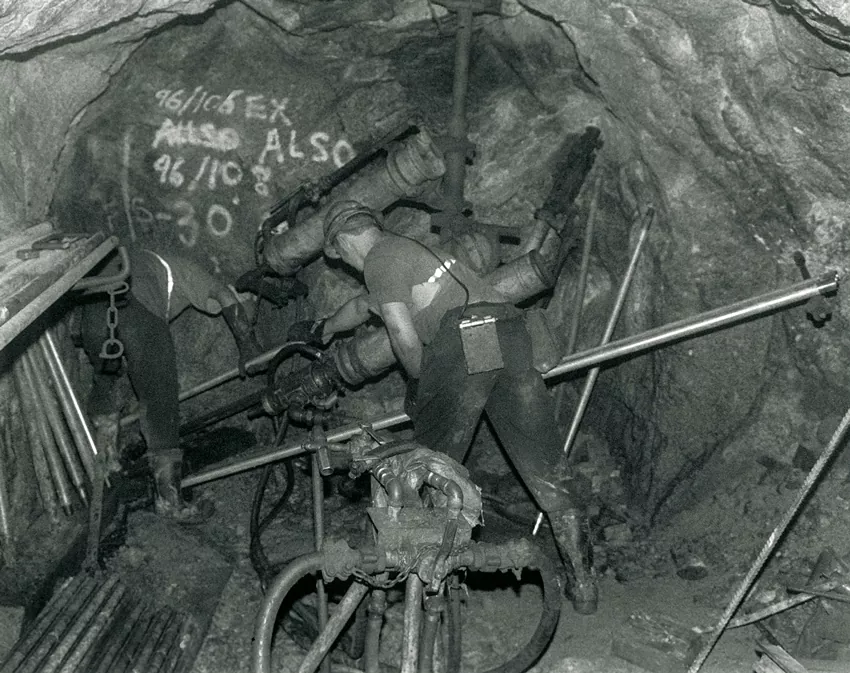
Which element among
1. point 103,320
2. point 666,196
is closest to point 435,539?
point 666,196

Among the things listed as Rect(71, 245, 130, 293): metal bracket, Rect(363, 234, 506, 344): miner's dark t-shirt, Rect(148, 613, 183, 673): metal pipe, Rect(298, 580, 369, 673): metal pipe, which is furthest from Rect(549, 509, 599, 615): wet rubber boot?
Rect(71, 245, 130, 293): metal bracket

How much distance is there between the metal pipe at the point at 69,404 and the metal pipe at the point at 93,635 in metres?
0.87

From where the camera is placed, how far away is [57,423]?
5.16 m

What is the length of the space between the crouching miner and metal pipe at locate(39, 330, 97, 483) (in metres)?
0.33

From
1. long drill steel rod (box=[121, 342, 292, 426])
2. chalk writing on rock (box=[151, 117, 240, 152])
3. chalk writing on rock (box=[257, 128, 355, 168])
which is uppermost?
chalk writing on rock (box=[151, 117, 240, 152])

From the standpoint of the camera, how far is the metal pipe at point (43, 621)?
3994 millimetres

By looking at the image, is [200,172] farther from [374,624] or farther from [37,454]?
[374,624]

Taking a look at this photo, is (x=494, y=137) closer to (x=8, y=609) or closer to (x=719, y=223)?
(x=719, y=223)

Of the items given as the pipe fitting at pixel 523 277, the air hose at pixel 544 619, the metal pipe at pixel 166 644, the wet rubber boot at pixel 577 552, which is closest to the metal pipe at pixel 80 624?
the metal pipe at pixel 166 644

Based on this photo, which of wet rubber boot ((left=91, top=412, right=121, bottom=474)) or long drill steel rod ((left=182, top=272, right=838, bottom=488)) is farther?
wet rubber boot ((left=91, top=412, right=121, bottom=474))

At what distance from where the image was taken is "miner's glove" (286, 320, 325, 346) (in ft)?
18.2

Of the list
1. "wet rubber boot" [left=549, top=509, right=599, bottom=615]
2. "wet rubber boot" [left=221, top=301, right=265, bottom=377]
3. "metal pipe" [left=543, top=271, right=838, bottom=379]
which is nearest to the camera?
"metal pipe" [left=543, top=271, right=838, bottom=379]

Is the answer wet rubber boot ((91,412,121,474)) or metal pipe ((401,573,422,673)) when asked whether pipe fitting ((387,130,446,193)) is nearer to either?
wet rubber boot ((91,412,121,474))

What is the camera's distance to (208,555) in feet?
17.4
